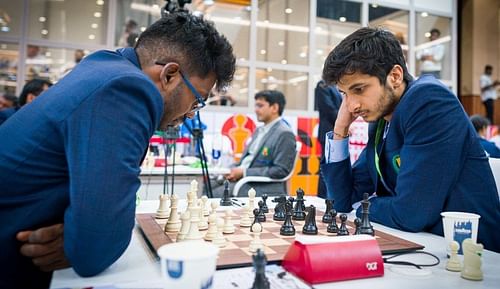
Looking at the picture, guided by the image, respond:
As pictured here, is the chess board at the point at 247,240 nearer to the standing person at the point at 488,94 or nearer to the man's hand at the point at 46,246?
the man's hand at the point at 46,246

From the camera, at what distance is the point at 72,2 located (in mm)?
5723

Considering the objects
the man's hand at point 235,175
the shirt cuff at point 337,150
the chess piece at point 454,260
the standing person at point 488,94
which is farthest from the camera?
the standing person at point 488,94

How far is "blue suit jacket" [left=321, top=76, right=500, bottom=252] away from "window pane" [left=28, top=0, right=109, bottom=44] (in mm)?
5302

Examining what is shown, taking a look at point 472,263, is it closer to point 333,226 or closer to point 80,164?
point 333,226

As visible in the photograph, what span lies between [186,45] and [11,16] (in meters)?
5.47

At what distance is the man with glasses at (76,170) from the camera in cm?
78

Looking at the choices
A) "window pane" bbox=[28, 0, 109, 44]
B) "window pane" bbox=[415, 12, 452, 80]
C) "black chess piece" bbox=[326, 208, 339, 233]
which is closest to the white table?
"black chess piece" bbox=[326, 208, 339, 233]

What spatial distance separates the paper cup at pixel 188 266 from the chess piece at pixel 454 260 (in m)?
0.58

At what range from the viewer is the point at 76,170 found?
0.78 meters

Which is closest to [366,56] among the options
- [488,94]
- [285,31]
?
[285,31]

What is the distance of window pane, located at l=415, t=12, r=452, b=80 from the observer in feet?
24.0

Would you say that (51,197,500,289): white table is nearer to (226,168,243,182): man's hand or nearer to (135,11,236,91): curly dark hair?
(135,11,236,91): curly dark hair

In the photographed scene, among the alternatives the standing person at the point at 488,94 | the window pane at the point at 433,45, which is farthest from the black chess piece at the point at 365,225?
the standing person at the point at 488,94

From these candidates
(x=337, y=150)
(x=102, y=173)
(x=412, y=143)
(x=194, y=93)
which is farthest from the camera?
(x=337, y=150)
